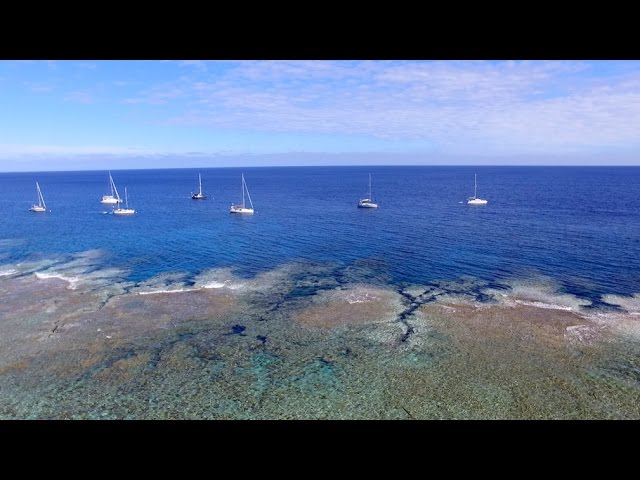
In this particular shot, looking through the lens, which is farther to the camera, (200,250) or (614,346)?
(200,250)

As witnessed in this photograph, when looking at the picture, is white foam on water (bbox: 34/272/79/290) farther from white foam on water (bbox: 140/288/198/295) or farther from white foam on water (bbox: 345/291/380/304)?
white foam on water (bbox: 345/291/380/304)

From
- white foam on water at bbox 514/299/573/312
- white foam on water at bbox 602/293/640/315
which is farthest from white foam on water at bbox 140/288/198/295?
white foam on water at bbox 602/293/640/315

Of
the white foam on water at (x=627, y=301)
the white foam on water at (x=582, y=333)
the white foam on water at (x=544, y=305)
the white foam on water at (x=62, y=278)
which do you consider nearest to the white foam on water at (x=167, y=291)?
the white foam on water at (x=62, y=278)

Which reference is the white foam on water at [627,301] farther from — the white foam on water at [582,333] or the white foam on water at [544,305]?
the white foam on water at [582,333]

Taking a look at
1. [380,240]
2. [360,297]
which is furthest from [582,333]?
[380,240]
